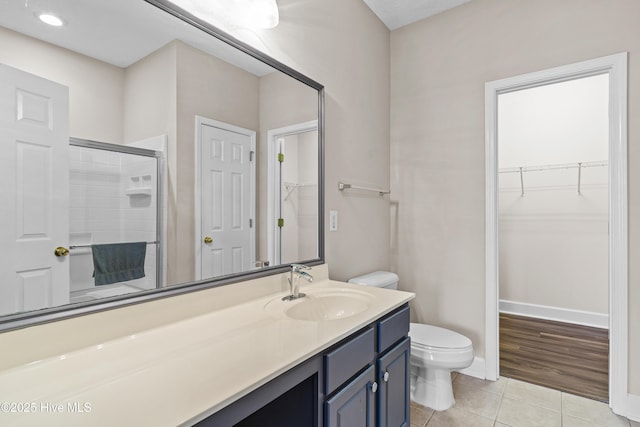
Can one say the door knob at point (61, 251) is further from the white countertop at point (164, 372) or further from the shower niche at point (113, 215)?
the white countertop at point (164, 372)

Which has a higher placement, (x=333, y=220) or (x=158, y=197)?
(x=158, y=197)

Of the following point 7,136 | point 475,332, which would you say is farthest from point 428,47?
point 7,136

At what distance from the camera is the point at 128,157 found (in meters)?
1.04

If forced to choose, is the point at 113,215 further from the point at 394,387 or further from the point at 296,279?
the point at 394,387

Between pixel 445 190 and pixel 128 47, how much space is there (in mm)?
2164

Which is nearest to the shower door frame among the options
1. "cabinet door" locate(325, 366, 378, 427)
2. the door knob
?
the door knob

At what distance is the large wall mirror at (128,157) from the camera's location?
0.82 metres

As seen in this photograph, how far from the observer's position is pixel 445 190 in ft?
8.05

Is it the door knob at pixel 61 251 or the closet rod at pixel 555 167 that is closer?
the door knob at pixel 61 251

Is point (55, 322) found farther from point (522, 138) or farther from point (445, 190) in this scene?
point (522, 138)

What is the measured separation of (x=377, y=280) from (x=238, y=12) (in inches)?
67.2

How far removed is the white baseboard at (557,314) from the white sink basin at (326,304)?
291 cm

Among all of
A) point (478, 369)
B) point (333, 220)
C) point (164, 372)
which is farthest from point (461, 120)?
point (164, 372)

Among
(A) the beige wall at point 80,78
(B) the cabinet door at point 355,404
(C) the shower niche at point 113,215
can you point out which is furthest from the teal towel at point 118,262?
(B) the cabinet door at point 355,404
